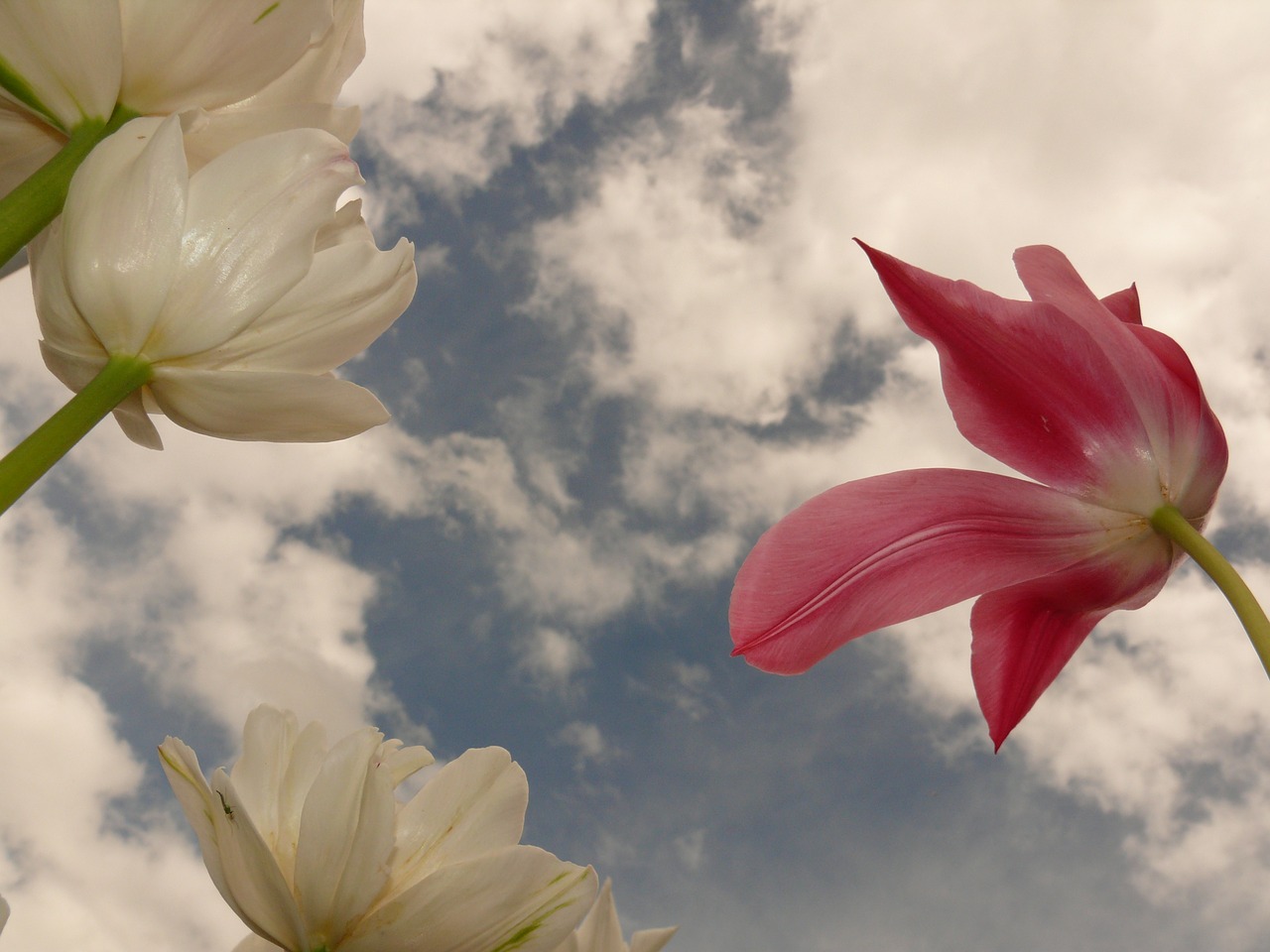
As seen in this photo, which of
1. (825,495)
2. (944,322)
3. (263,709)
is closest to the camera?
(263,709)

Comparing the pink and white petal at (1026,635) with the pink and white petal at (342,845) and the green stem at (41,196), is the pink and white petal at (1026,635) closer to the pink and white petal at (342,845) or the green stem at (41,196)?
the pink and white petal at (342,845)

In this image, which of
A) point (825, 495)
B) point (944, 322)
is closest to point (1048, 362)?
point (944, 322)

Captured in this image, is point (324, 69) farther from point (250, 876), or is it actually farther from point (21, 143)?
point (250, 876)

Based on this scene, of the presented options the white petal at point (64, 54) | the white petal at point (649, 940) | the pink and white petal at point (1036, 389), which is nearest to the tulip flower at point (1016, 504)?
the pink and white petal at point (1036, 389)

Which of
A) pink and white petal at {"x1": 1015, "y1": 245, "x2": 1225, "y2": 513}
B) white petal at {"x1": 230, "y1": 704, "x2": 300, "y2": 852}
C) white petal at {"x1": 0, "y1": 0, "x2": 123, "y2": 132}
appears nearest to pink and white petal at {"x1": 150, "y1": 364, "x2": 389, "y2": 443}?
white petal at {"x1": 0, "y1": 0, "x2": 123, "y2": 132}

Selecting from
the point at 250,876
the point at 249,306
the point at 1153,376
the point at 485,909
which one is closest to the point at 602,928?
the point at 485,909

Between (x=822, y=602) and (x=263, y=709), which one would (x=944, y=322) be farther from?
(x=263, y=709)
